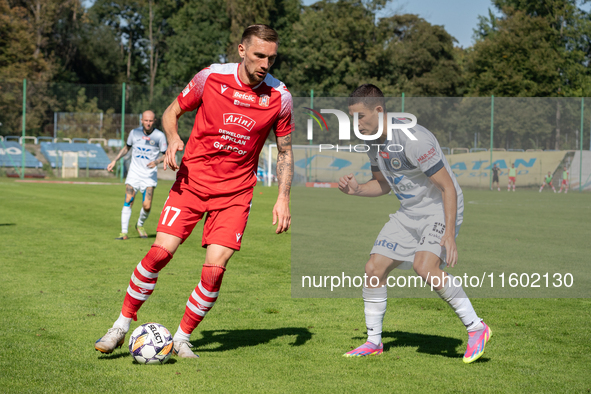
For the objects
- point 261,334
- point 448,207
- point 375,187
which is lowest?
point 261,334

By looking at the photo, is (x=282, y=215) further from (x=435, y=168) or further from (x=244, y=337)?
(x=244, y=337)

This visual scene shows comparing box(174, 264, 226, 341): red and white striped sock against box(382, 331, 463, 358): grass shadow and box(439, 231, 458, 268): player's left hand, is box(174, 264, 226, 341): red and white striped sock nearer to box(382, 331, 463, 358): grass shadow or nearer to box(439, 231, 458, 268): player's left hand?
box(382, 331, 463, 358): grass shadow

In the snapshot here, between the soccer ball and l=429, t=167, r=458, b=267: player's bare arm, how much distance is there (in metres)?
1.99

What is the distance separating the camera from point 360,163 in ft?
75.0

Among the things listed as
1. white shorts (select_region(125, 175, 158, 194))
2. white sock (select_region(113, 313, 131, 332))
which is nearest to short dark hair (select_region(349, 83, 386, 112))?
white sock (select_region(113, 313, 131, 332))

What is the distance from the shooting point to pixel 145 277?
4473 mm

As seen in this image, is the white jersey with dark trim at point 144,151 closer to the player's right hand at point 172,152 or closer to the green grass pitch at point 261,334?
the green grass pitch at point 261,334

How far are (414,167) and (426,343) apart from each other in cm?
142

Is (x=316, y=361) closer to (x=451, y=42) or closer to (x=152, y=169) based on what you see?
(x=152, y=169)

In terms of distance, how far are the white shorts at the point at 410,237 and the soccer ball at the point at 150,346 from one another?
1.62 m

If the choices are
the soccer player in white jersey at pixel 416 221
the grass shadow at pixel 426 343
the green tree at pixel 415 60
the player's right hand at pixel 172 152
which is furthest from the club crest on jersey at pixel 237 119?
the green tree at pixel 415 60

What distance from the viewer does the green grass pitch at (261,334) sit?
3.95 meters

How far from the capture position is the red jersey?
448 cm

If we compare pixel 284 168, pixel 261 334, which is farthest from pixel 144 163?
pixel 284 168
